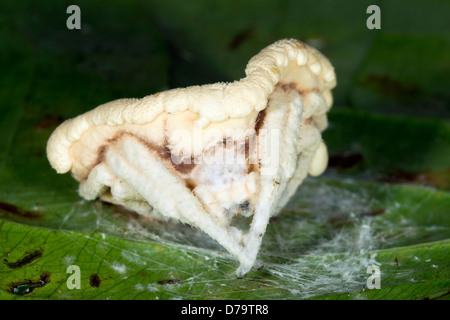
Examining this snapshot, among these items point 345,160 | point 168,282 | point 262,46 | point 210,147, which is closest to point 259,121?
point 210,147

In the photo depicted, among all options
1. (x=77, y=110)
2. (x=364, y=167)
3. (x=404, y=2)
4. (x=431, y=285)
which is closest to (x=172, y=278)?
(x=431, y=285)

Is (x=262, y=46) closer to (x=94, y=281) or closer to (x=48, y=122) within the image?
(x=48, y=122)

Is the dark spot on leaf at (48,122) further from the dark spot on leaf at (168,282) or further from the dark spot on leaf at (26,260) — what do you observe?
the dark spot on leaf at (168,282)

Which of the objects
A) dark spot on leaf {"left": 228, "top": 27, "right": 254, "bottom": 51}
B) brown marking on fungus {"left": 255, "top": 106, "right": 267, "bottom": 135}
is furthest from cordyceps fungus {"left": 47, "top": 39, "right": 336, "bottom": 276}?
dark spot on leaf {"left": 228, "top": 27, "right": 254, "bottom": 51}

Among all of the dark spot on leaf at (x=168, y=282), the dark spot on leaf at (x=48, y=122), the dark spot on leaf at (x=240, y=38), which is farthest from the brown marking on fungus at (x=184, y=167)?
the dark spot on leaf at (x=240, y=38)

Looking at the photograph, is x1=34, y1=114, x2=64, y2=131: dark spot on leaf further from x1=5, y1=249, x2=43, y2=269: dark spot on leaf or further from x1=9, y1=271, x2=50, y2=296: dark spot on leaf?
x1=9, y1=271, x2=50, y2=296: dark spot on leaf

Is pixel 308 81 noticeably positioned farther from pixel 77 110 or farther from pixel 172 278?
pixel 77 110
